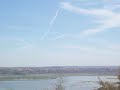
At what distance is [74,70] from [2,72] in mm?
28704

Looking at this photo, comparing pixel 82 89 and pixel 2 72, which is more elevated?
pixel 2 72

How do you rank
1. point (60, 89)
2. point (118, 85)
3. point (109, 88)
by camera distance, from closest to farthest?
point (109, 88) < point (118, 85) < point (60, 89)

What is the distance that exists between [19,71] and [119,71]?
9237cm

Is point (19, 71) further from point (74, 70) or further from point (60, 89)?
point (60, 89)

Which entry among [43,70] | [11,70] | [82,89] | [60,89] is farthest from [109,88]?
[43,70]

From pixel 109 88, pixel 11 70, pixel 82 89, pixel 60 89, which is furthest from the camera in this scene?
pixel 11 70

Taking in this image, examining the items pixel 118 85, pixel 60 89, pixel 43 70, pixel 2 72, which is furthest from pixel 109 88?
pixel 43 70

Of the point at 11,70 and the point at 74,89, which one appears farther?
the point at 11,70

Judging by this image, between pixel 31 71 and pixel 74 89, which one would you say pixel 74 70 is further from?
pixel 74 89

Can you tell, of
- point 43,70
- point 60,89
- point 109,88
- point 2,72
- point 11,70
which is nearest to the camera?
point 109,88

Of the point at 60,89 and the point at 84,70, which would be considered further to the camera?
the point at 84,70

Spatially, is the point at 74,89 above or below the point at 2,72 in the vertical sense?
below

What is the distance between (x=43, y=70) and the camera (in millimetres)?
119938

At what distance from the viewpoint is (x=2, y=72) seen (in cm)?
10069
